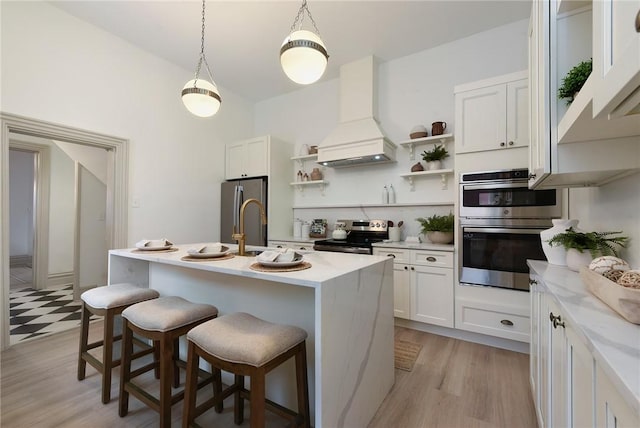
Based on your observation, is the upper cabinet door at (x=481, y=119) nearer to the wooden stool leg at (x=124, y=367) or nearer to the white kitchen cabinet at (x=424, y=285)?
the white kitchen cabinet at (x=424, y=285)

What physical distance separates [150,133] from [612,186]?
420 cm

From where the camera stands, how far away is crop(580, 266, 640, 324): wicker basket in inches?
28.3

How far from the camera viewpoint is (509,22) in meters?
2.89

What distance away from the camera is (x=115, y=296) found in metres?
1.76

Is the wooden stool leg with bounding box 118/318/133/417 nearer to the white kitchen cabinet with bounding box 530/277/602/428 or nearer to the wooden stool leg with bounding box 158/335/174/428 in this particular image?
the wooden stool leg with bounding box 158/335/174/428

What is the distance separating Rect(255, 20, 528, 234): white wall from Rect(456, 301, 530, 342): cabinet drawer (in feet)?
3.43

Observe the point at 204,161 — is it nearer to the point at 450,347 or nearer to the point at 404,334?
the point at 404,334

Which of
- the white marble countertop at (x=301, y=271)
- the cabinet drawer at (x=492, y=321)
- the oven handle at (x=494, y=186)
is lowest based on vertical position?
the cabinet drawer at (x=492, y=321)

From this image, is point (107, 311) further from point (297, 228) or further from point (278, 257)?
point (297, 228)

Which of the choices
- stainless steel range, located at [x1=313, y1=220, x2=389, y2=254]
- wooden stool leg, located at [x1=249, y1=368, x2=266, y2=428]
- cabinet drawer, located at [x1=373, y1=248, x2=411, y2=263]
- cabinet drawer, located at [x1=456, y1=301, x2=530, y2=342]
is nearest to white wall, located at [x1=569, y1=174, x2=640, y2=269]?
cabinet drawer, located at [x1=456, y1=301, x2=530, y2=342]

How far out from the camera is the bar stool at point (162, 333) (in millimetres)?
1387

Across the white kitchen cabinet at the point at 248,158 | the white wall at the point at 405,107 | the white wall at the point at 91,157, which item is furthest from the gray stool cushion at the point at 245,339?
the white wall at the point at 91,157

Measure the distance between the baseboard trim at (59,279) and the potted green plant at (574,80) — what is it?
6237 millimetres

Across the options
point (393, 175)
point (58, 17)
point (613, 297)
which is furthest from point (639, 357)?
point (58, 17)
